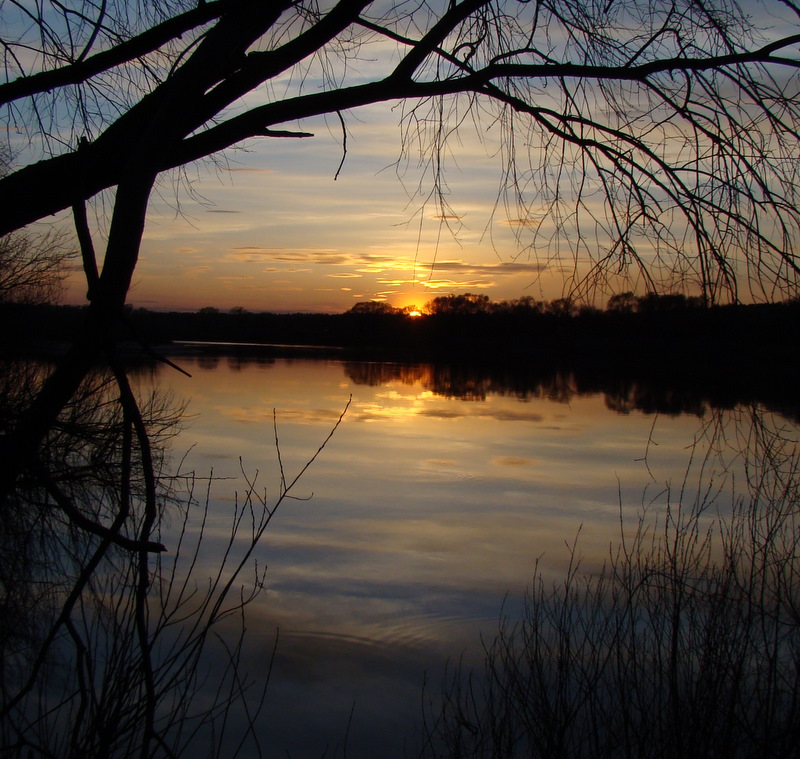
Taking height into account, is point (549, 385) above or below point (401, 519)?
above

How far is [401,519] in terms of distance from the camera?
42.1 ft

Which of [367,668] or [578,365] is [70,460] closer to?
[367,668]

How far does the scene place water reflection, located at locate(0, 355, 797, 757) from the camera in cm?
255

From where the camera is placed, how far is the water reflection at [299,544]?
2.55 m

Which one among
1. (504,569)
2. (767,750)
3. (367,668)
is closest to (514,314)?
(767,750)

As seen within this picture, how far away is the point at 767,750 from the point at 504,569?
285 inches

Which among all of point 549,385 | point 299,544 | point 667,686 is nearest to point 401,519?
point 299,544

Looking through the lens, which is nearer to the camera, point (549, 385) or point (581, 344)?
point (581, 344)

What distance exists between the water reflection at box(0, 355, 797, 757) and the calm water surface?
0.13ft

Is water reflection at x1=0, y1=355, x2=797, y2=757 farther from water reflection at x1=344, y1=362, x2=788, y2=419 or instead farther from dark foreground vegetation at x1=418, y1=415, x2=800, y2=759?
water reflection at x1=344, y1=362, x2=788, y2=419

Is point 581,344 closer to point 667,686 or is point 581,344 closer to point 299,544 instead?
point 667,686

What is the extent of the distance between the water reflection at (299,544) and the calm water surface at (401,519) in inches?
1.6

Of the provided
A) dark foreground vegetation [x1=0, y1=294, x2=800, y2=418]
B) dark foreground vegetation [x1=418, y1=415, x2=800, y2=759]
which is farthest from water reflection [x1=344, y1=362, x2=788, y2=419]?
dark foreground vegetation [x1=418, y1=415, x2=800, y2=759]

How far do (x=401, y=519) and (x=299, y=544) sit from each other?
86.9 inches
